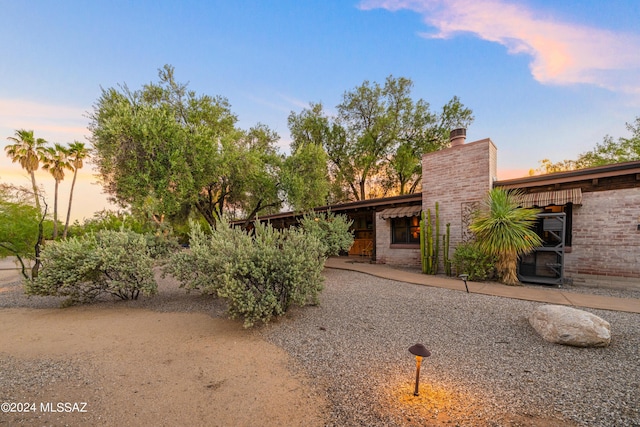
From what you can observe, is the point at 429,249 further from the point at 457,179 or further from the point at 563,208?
the point at 563,208

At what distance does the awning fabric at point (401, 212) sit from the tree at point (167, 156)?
5560mm

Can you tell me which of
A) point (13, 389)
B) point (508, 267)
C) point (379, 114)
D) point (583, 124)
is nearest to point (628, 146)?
point (583, 124)

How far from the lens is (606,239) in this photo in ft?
25.0

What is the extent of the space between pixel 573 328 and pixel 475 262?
4.96 m

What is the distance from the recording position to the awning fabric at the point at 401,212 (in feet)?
38.4

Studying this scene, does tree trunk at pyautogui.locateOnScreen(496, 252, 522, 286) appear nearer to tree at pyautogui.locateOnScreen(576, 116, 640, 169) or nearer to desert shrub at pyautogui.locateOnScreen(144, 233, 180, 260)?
desert shrub at pyautogui.locateOnScreen(144, 233, 180, 260)

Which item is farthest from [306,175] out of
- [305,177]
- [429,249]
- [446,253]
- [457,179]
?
[446,253]

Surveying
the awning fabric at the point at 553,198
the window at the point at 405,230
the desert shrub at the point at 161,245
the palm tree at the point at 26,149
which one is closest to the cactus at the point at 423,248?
the window at the point at 405,230

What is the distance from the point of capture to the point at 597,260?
Answer: 7777mm

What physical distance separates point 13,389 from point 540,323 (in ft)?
25.0

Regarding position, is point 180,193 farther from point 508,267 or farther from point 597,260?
point 597,260

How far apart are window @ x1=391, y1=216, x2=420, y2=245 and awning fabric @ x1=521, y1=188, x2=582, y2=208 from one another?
14.3 feet

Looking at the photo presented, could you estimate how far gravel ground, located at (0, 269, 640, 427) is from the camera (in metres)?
2.44

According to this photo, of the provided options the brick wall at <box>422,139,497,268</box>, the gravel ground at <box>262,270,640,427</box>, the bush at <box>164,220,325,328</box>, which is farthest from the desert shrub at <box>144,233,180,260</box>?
the brick wall at <box>422,139,497,268</box>
